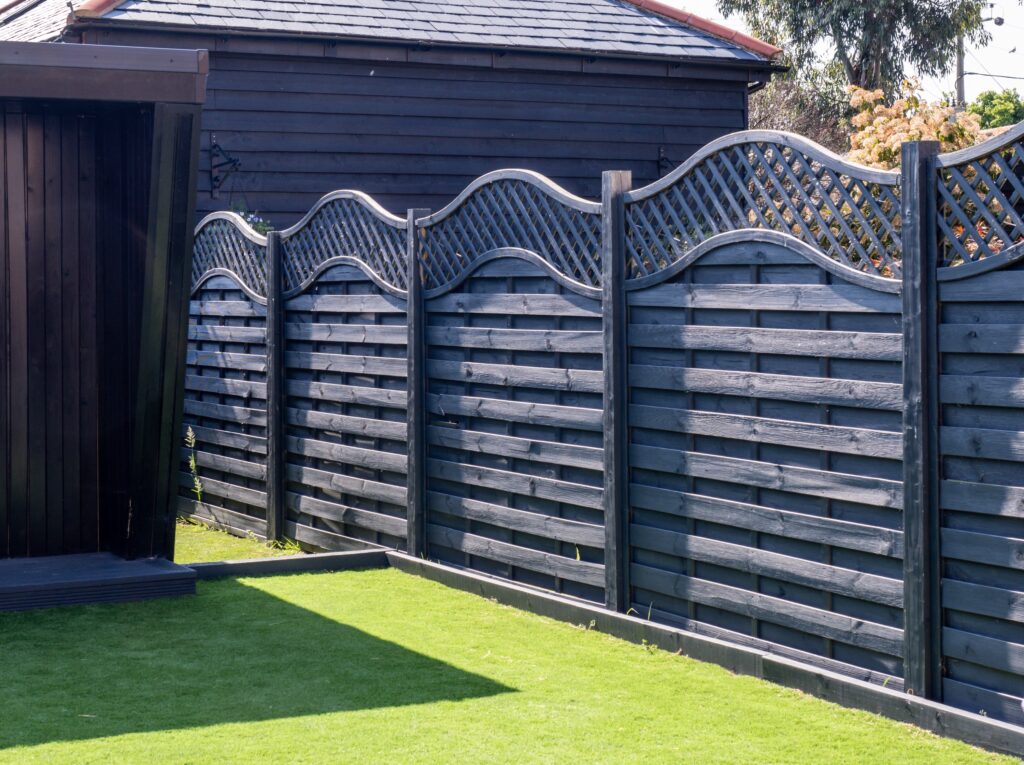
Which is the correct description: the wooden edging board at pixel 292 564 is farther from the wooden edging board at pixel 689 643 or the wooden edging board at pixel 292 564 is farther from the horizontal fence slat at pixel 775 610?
the horizontal fence slat at pixel 775 610

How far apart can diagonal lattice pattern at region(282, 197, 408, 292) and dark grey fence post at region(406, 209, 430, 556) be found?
0.40 feet

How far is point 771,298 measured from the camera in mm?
5102

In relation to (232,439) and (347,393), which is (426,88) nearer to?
(232,439)

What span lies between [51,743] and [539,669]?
186 cm

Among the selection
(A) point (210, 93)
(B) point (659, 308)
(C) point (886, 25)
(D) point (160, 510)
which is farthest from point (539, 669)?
(C) point (886, 25)

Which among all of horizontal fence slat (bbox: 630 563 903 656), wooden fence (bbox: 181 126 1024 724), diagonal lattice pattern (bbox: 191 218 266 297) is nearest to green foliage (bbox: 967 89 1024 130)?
diagonal lattice pattern (bbox: 191 218 266 297)

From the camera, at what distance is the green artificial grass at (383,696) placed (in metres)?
4.30

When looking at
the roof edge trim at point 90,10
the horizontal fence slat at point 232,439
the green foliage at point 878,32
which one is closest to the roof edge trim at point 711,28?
the roof edge trim at point 90,10

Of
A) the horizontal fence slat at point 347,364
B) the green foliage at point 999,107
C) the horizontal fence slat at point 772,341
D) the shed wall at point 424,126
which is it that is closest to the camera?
the horizontal fence slat at point 772,341

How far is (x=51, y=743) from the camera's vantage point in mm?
4371

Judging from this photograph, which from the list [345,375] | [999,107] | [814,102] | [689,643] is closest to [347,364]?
[345,375]

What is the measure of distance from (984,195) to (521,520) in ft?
9.82

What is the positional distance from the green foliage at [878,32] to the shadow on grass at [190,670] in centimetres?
2872

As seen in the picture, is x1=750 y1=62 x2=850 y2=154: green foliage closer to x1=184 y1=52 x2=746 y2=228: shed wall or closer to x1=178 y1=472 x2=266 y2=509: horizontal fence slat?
x1=184 y1=52 x2=746 y2=228: shed wall
